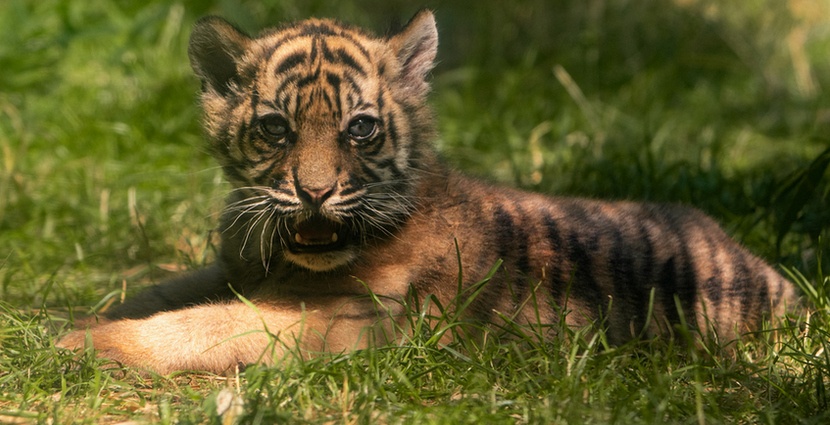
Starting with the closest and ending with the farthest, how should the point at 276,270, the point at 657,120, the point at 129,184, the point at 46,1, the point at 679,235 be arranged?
the point at 276,270, the point at 679,235, the point at 129,184, the point at 657,120, the point at 46,1

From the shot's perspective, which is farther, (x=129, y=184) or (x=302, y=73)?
(x=129, y=184)

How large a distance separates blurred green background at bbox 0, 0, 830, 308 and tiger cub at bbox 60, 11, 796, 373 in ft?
2.11

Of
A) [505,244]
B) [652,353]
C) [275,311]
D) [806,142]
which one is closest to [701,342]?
[652,353]

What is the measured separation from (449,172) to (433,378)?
4.77ft

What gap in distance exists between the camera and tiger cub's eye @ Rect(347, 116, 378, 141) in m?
4.55

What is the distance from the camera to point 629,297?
486 cm

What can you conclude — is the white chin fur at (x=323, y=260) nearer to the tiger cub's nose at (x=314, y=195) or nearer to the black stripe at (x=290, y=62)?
the tiger cub's nose at (x=314, y=195)

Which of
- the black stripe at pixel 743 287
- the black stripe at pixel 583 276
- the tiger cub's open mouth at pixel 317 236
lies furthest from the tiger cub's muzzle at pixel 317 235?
the black stripe at pixel 743 287

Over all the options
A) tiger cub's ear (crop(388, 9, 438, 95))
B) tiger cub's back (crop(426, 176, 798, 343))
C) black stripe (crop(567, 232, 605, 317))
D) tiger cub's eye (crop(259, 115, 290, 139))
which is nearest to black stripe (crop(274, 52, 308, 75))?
tiger cub's eye (crop(259, 115, 290, 139))

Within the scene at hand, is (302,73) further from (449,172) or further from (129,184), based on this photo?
(129,184)

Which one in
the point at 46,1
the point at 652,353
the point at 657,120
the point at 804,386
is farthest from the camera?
the point at 46,1

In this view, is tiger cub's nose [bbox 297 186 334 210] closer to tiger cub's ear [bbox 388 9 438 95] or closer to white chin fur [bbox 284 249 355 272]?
white chin fur [bbox 284 249 355 272]

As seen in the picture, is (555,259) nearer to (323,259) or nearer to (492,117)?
(323,259)

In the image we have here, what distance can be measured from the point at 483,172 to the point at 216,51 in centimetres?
337
